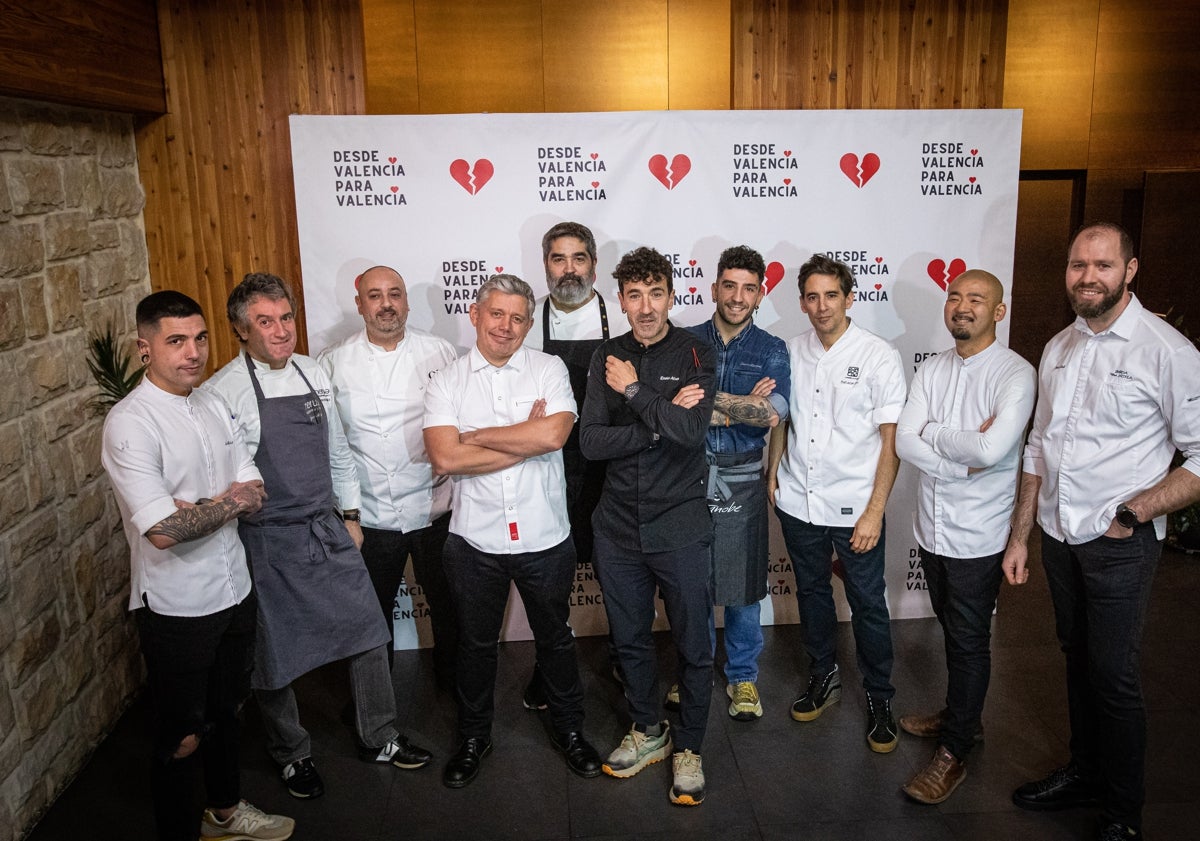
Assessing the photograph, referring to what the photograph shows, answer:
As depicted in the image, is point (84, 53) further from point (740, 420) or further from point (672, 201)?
point (740, 420)

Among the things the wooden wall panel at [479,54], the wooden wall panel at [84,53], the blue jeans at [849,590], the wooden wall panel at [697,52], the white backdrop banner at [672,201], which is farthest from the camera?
the wooden wall panel at [697,52]

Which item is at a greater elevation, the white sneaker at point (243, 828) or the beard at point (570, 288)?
the beard at point (570, 288)

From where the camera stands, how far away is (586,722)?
353cm

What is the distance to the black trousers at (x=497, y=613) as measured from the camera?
3063mm

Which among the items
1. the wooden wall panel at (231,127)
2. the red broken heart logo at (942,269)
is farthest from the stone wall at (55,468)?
the red broken heart logo at (942,269)

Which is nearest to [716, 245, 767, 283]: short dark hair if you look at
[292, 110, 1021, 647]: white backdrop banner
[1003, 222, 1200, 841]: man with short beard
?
[292, 110, 1021, 647]: white backdrop banner

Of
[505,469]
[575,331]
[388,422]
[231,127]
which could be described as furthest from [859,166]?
[231,127]

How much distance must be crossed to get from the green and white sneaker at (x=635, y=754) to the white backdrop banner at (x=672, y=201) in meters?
1.49

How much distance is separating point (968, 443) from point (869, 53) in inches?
94.2

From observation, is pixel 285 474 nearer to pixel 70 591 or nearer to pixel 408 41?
pixel 70 591

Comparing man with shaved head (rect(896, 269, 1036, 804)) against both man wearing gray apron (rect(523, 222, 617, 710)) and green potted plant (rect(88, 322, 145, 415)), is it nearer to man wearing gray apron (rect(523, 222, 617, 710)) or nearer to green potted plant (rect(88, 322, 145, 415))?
man wearing gray apron (rect(523, 222, 617, 710))

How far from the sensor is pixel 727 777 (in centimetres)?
317

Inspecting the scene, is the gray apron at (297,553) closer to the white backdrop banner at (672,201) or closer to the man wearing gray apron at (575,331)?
the man wearing gray apron at (575,331)

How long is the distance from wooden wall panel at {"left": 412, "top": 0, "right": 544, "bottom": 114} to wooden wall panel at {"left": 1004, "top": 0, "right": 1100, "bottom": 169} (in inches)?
119
